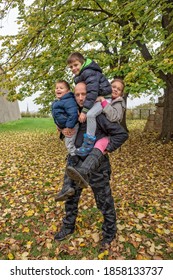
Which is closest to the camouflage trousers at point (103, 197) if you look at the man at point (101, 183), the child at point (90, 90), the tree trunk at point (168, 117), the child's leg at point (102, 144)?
the man at point (101, 183)

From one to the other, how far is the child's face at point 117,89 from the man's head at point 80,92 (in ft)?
1.53

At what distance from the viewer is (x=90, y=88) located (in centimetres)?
283

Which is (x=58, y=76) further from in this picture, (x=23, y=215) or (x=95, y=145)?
(x=95, y=145)

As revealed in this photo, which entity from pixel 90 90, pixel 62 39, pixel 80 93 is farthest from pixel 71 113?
pixel 62 39

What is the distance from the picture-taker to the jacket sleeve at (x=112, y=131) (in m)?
3.06

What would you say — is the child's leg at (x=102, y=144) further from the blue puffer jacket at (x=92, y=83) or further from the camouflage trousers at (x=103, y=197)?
the blue puffer jacket at (x=92, y=83)

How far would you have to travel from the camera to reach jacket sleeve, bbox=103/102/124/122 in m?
2.96

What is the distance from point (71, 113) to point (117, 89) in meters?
0.73

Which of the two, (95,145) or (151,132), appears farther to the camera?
(151,132)

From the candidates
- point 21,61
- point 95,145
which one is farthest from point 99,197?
point 21,61

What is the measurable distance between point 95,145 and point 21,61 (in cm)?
709

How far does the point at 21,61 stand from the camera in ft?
29.7

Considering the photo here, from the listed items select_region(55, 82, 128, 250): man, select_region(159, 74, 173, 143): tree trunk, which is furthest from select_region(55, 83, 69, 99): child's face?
select_region(159, 74, 173, 143): tree trunk

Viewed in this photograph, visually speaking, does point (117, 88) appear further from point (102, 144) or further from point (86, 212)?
point (86, 212)
